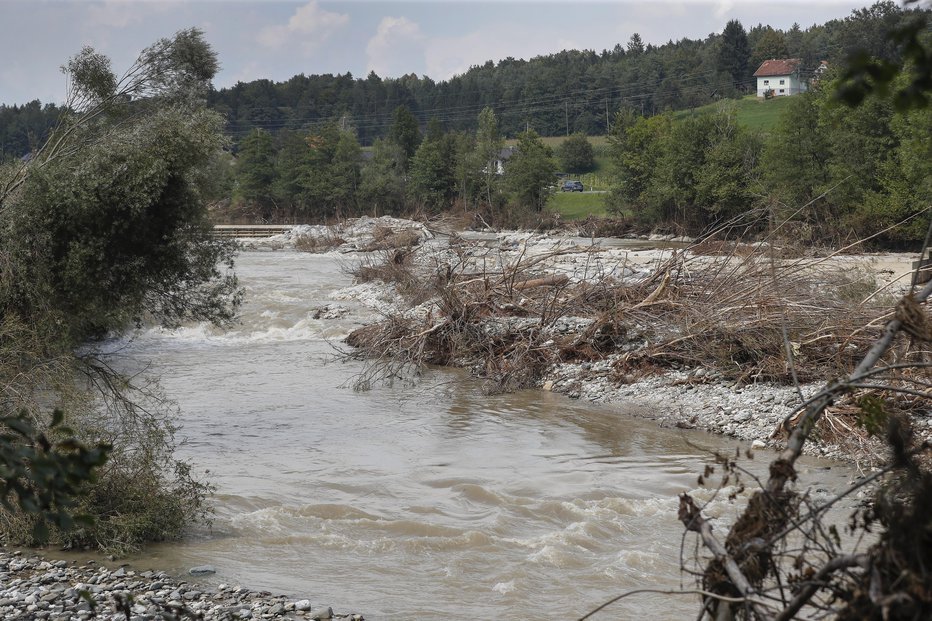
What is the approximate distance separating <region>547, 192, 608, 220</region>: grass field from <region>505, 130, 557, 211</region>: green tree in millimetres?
1282

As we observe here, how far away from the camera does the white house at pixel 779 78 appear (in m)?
102

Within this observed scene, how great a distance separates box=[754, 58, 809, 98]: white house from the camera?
102 m

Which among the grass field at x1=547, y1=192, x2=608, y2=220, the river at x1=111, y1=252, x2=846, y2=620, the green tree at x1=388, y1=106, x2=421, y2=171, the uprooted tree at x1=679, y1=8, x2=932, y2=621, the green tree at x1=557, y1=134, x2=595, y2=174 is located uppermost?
the green tree at x1=388, y1=106, x2=421, y2=171

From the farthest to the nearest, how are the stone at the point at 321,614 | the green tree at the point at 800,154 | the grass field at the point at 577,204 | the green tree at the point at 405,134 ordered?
the green tree at the point at 405,134
the grass field at the point at 577,204
the green tree at the point at 800,154
the stone at the point at 321,614

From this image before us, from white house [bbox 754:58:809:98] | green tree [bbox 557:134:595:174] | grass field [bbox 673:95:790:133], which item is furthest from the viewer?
white house [bbox 754:58:809:98]

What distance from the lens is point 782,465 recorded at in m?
2.92

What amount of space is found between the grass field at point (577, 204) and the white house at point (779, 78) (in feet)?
128

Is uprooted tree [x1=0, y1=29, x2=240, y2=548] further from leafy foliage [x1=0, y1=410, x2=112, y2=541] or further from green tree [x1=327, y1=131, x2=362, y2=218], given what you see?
green tree [x1=327, y1=131, x2=362, y2=218]

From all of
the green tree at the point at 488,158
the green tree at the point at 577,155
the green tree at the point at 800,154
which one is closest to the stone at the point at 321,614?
the green tree at the point at 800,154

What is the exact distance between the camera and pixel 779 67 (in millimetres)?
103188

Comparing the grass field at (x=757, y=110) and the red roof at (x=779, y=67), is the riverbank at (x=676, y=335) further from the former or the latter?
the red roof at (x=779, y=67)

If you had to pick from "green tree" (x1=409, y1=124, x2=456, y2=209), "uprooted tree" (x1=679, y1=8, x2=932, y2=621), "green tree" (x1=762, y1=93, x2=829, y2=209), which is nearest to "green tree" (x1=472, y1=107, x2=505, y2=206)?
"green tree" (x1=409, y1=124, x2=456, y2=209)

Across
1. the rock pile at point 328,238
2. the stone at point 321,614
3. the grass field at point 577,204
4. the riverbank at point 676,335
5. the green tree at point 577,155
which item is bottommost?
the stone at point 321,614

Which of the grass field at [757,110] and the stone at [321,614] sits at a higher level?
the grass field at [757,110]
